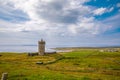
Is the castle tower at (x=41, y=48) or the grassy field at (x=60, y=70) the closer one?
the grassy field at (x=60, y=70)

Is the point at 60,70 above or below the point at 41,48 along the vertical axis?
below

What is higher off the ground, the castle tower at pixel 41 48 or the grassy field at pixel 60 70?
the castle tower at pixel 41 48

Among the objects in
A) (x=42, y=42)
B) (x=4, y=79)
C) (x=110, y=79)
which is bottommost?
(x=110, y=79)

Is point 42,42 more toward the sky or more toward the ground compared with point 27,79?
more toward the sky

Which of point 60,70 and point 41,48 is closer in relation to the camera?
point 60,70

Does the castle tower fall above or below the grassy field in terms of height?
above

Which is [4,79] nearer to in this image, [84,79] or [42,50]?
[84,79]

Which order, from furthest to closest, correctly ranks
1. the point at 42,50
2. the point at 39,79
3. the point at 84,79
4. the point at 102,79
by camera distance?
the point at 42,50
the point at 102,79
the point at 84,79
the point at 39,79

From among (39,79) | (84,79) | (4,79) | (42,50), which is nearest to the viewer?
(4,79)

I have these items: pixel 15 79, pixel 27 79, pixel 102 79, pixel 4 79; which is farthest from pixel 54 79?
pixel 4 79

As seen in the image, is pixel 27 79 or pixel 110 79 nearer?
pixel 27 79

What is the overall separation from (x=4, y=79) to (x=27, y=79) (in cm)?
1388

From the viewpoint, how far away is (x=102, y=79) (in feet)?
118

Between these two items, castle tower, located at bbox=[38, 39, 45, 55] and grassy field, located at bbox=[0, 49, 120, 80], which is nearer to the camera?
grassy field, located at bbox=[0, 49, 120, 80]
